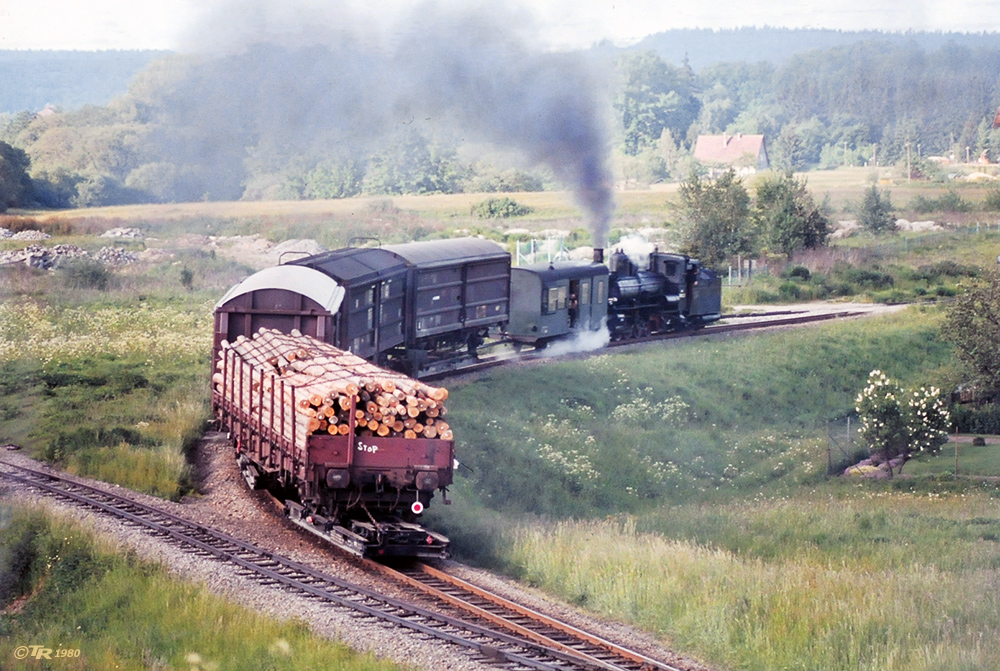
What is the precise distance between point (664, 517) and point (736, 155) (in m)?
51.8

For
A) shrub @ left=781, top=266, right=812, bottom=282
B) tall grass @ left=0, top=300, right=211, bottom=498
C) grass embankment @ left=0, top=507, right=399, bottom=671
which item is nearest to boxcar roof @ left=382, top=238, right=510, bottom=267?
tall grass @ left=0, top=300, right=211, bottom=498

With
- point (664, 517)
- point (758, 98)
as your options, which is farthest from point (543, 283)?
point (758, 98)

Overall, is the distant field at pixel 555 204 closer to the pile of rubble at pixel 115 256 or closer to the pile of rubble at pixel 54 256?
the pile of rubble at pixel 115 256

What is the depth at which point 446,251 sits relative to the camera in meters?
26.4

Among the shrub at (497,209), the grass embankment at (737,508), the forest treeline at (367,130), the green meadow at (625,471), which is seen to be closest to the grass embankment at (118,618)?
the green meadow at (625,471)

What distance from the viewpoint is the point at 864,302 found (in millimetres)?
41531

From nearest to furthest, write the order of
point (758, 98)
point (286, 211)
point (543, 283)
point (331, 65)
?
point (543, 283)
point (331, 65)
point (286, 211)
point (758, 98)

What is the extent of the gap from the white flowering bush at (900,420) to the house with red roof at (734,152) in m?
43.4

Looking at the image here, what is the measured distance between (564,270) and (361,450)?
16.0 m

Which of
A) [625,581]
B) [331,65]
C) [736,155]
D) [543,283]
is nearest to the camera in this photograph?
[625,581]

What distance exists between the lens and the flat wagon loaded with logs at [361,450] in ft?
44.8

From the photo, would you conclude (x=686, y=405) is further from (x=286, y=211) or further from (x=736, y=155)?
(x=736, y=155)

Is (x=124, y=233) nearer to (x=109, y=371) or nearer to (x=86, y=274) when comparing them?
(x=86, y=274)

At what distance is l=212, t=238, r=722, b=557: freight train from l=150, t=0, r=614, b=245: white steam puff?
4736 mm
